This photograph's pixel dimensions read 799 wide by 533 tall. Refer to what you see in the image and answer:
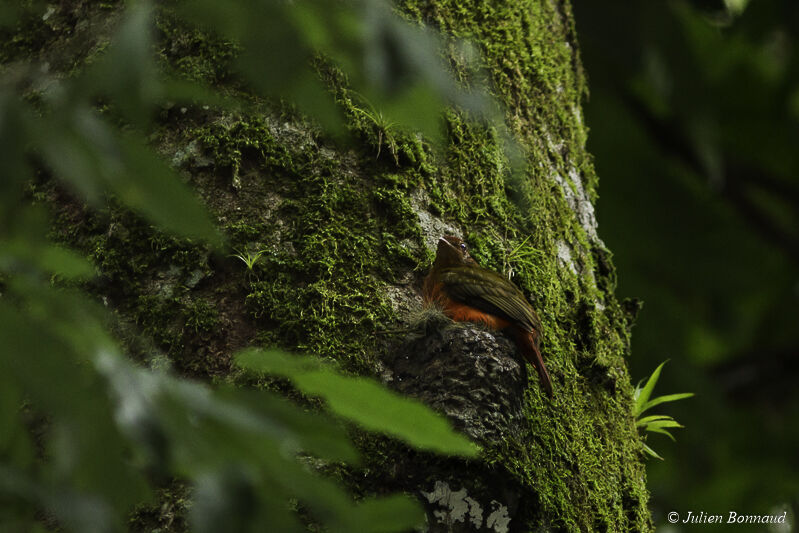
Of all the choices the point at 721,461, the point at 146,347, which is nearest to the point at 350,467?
the point at 146,347

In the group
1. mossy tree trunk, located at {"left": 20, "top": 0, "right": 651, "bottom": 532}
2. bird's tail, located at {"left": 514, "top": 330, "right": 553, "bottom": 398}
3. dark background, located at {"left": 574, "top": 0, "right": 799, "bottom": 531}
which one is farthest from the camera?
bird's tail, located at {"left": 514, "top": 330, "right": 553, "bottom": 398}

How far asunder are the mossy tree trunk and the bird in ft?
0.17

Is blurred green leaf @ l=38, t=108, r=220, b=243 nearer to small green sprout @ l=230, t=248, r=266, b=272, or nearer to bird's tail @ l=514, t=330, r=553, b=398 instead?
small green sprout @ l=230, t=248, r=266, b=272

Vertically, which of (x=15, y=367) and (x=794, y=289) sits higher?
(x=15, y=367)

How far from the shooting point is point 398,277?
2.40 metres

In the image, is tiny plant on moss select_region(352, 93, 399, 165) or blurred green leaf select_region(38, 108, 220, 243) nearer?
blurred green leaf select_region(38, 108, 220, 243)

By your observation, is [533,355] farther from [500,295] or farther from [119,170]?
[119,170]

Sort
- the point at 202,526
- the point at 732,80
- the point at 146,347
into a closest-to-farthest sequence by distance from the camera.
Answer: the point at 202,526 → the point at 732,80 → the point at 146,347

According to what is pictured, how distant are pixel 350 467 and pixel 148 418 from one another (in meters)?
1.15

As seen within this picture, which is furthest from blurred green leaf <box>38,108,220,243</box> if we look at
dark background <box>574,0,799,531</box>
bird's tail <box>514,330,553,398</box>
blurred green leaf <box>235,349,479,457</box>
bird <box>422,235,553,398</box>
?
bird's tail <box>514,330,553,398</box>

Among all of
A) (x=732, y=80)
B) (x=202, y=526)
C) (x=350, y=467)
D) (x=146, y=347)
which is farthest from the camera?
(x=146, y=347)

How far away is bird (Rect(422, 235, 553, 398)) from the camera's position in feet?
8.18

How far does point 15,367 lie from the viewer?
35.1 inches

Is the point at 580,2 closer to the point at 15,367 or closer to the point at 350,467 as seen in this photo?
the point at 15,367
